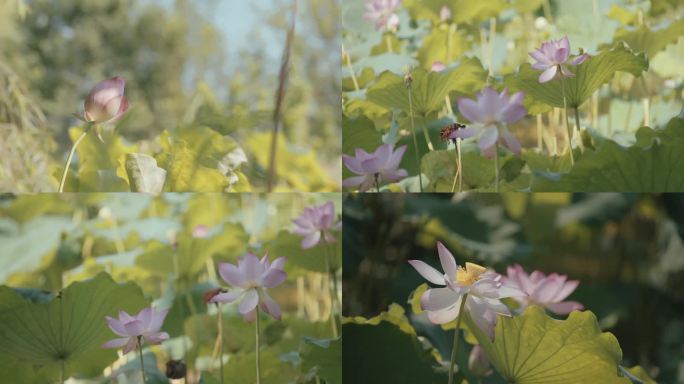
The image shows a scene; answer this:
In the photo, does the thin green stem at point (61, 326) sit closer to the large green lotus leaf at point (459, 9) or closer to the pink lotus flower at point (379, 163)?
the pink lotus flower at point (379, 163)

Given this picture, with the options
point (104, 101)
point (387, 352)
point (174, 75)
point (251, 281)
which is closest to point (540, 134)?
point (387, 352)

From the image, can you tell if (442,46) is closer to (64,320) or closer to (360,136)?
(360,136)

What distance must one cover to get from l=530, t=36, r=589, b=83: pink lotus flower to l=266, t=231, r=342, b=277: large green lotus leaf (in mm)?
414

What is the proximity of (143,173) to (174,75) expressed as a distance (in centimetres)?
108

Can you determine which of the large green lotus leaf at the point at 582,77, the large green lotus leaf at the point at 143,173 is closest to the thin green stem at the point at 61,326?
the large green lotus leaf at the point at 143,173

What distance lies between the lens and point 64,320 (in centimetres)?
106

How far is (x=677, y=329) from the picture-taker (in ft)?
5.78

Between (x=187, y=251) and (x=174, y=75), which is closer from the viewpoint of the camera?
(x=187, y=251)

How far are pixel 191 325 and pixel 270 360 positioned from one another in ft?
0.63

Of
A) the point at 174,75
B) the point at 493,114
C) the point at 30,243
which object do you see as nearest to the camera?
the point at 493,114

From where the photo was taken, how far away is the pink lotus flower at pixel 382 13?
132 centimetres

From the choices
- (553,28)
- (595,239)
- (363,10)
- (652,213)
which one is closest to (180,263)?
A: (363,10)

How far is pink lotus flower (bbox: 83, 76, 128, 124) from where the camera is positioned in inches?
Answer: 43.2

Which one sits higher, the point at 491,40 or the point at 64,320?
the point at 491,40
